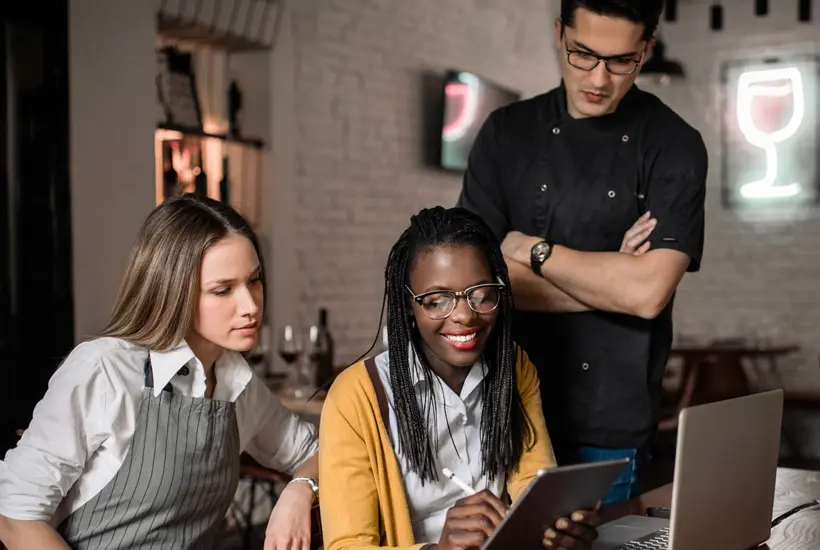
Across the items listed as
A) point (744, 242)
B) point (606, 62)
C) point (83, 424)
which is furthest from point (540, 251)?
point (744, 242)

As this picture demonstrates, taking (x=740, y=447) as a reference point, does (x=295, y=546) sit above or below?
below

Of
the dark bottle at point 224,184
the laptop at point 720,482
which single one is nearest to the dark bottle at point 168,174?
the dark bottle at point 224,184

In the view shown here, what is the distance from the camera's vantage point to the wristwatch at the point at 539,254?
200 cm

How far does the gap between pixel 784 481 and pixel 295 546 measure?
1.09 m

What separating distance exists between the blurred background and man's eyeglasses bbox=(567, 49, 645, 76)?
163 centimetres

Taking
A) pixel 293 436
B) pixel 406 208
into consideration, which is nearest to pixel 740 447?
pixel 293 436

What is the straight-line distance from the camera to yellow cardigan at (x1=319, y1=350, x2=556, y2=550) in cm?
148

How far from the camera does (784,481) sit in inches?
83.0

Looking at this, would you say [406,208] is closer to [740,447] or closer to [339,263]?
[339,263]

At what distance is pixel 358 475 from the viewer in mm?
1524

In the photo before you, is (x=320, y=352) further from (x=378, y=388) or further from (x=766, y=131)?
(x=766, y=131)

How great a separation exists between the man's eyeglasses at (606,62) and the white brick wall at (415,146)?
2846 mm

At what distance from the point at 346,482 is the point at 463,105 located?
4.55 meters

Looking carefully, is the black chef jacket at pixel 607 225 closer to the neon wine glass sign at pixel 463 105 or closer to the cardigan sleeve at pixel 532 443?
the cardigan sleeve at pixel 532 443
